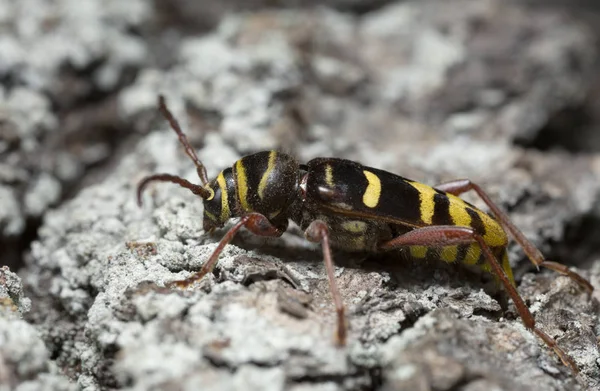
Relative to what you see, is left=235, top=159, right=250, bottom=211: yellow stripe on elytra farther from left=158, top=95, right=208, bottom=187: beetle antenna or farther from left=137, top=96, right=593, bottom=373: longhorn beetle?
left=158, top=95, right=208, bottom=187: beetle antenna

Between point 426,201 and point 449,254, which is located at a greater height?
point 426,201

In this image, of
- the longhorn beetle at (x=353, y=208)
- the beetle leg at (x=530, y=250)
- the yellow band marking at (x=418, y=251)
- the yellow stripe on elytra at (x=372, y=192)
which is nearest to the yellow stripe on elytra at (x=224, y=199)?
the longhorn beetle at (x=353, y=208)

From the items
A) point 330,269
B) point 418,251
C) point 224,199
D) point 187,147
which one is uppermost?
point 187,147

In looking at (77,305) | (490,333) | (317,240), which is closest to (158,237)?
(77,305)

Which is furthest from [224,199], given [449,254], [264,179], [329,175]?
[449,254]

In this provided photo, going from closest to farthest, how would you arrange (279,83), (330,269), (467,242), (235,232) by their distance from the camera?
(330,269) < (235,232) < (467,242) < (279,83)

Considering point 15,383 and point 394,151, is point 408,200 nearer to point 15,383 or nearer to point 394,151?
point 394,151

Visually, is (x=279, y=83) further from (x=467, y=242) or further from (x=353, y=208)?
(x=467, y=242)

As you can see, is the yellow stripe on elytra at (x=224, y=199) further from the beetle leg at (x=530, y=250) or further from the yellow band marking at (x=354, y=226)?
the beetle leg at (x=530, y=250)
